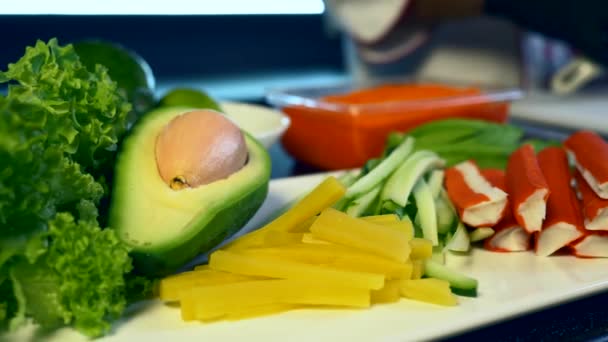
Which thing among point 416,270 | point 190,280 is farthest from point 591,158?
point 190,280

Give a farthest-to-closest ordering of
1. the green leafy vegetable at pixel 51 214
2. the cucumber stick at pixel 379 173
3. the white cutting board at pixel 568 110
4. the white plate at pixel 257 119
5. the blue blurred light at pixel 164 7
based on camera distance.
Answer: the blue blurred light at pixel 164 7
the white cutting board at pixel 568 110
the white plate at pixel 257 119
the cucumber stick at pixel 379 173
the green leafy vegetable at pixel 51 214

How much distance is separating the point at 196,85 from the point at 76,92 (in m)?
1.40

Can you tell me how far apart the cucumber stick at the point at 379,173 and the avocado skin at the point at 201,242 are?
0.18 m

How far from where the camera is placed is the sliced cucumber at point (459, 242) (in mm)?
872

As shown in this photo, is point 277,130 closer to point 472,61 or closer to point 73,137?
point 73,137

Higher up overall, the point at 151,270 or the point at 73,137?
the point at 73,137

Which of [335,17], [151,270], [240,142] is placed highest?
[335,17]

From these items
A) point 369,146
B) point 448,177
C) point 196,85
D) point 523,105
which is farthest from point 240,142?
point 196,85

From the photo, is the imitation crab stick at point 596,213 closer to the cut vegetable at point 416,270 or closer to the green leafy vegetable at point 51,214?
the cut vegetable at point 416,270

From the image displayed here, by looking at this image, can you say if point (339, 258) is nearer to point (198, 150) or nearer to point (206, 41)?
point (198, 150)

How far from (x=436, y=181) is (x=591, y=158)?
21cm

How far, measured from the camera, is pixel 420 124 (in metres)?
1.41

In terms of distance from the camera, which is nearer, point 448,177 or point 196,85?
point 448,177

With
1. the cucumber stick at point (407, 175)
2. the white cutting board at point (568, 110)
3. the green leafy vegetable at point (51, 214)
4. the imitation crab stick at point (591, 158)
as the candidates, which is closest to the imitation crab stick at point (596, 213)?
the imitation crab stick at point (591, 158)
